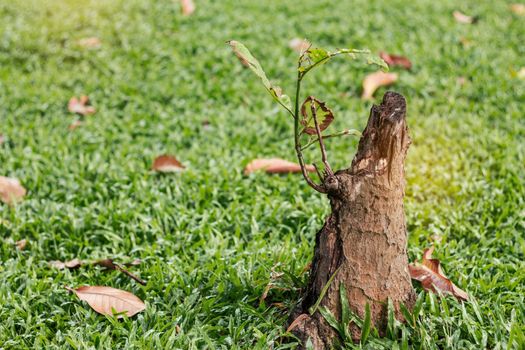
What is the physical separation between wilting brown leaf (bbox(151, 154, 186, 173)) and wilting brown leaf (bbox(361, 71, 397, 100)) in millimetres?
1348

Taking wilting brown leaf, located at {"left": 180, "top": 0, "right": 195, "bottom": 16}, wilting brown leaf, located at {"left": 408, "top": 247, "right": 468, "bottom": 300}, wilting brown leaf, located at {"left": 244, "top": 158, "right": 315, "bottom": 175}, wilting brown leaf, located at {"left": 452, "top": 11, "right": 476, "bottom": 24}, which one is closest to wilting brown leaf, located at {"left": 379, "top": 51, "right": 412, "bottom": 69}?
wilting brown leaf, located at {"left": 452, "top": 11, "right": 476, "bottom": 24}

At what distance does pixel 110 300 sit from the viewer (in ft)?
7.52

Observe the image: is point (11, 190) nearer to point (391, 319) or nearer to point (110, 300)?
point (110, 300)

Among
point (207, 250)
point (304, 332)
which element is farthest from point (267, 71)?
point (304, 332)

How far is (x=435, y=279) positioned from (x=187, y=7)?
349 cm

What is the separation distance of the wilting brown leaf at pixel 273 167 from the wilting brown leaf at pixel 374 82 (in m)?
0.95

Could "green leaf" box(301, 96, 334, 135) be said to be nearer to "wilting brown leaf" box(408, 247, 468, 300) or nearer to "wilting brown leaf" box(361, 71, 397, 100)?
"wilting brown leaf" box(408, 247, 468, 300)

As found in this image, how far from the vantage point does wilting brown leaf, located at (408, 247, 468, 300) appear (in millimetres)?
2281

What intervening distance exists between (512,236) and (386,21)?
2651 millimetres

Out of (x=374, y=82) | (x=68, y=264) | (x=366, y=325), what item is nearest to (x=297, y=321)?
(x=366, y=325)

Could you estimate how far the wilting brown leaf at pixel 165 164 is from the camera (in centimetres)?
323

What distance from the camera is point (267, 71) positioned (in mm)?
4238

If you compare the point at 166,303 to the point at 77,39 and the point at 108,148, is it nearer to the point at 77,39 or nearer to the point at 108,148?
the point at 108,148

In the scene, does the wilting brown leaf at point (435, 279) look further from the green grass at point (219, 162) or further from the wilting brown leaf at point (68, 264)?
the wilting brown leaf at point (68, 264)
